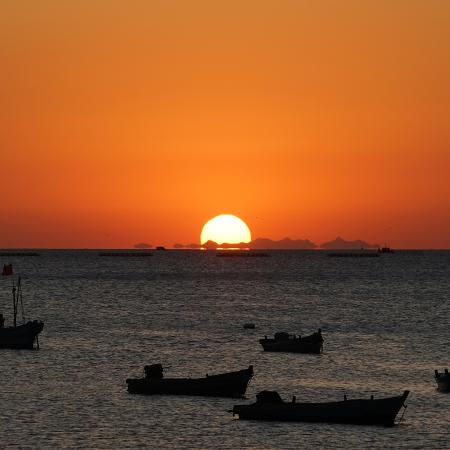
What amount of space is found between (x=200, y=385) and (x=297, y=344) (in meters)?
28.2

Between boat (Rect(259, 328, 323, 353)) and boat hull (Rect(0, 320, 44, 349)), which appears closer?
boat (Rect(259, 328, 323, 353))

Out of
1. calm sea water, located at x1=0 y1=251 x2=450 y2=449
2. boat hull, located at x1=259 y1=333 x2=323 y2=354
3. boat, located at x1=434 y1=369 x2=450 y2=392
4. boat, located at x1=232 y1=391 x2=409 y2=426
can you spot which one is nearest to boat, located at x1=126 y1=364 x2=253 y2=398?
calm sea water, located at x1=0 y1=251 x2=450 y2=449

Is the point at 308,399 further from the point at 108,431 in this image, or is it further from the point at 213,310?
the point at 213,310

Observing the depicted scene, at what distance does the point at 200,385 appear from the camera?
7069cm

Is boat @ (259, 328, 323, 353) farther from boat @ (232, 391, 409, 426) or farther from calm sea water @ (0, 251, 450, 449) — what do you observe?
boat @ (232, 391, 409, 426)

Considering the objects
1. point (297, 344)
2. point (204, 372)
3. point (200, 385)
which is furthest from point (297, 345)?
point (200, 385)

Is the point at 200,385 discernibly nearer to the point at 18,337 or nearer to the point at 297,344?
the point at 297,344

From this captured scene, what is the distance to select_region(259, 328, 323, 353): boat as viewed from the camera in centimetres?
9706

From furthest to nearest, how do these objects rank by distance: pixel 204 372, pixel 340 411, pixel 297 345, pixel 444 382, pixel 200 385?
pixel 297 345
pixel 204 372
pixel 444 382
pixel 200 385
pixel 340 411

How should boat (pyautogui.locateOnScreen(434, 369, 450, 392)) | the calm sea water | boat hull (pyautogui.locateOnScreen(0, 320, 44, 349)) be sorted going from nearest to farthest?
the calm sea water, boat (pyautogui.locateOnScreen(434, 369, 450, 392)), boat hull (pyautogui.locateOnScreen(0, 320, 44, 349))

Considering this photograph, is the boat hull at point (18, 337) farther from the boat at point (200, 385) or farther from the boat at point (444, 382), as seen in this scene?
the boat at point (444, 382)

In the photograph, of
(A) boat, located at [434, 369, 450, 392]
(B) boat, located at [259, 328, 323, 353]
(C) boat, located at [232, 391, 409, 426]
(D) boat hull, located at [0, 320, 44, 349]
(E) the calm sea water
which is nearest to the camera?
(E) the calm sea water

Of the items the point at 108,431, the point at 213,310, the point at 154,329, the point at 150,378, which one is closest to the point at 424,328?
the point at 154,329

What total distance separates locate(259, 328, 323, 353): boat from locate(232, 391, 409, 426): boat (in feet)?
117
